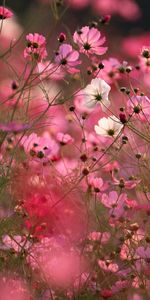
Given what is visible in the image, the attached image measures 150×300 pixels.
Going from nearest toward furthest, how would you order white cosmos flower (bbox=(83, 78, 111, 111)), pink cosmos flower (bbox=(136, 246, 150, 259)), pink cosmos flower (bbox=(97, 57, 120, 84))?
pink cosmos flower (bbox=(136, 246, 150, 259))
white cosmos flower (bbox=(83, 78, 111, 111))
pink cosmos flower (bbox=(97, 57, 120, 84))

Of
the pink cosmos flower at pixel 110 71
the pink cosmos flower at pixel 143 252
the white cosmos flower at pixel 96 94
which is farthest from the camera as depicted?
the pink cosmos flower at pixel 110 71

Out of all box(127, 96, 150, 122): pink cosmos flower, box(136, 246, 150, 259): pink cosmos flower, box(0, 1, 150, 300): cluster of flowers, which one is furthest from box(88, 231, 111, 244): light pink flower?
A: box(127, 96, 150, 122): pink cosmos flower

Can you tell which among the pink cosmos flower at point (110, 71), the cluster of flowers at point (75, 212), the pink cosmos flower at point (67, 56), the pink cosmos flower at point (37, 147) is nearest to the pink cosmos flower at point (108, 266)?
the cluster of flowers at point (75, 212)

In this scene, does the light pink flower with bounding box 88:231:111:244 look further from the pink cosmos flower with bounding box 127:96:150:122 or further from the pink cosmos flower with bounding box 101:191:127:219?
the pink cosmos flower with bounding box 127:96:150:122

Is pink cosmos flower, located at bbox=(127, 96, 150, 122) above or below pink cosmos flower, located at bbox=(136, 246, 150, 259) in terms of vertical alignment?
above

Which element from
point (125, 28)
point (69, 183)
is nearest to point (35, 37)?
point (69, 183)

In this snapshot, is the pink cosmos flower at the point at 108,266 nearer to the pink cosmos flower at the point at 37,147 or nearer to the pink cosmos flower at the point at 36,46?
the pink cosmos flower at the point at 37,147

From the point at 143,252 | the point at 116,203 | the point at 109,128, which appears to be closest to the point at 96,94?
the point at 109,128

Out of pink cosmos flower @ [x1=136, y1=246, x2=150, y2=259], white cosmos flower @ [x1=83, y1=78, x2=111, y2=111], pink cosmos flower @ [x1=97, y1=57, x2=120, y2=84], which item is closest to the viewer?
pink cosmos flower @ [x1=136, y1=246, x2=150, y2=259]
